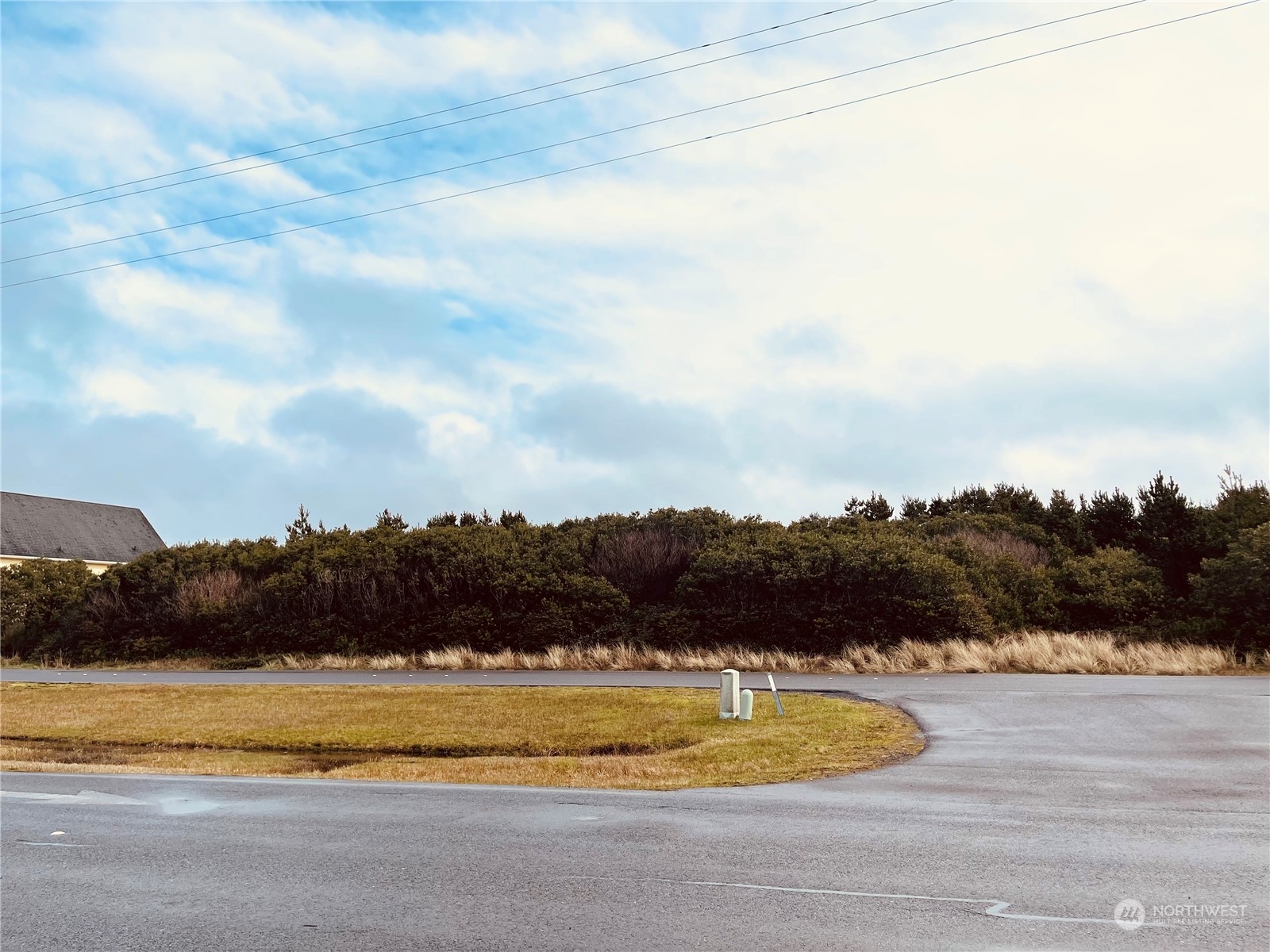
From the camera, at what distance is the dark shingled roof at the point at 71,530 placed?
69.5 meters

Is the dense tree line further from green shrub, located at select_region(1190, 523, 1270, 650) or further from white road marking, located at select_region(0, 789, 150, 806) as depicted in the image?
white road marking, located at select_region(0, 789, 150, 806)

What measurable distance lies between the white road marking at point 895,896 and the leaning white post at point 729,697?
34.8 ft

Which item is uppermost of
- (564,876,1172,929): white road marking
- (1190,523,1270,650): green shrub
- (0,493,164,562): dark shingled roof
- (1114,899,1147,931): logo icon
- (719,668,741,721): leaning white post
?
(0,493,164,562): dark shingled roof

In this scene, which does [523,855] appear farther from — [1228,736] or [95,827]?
[1228,736]

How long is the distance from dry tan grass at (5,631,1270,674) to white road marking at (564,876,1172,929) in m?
18.9

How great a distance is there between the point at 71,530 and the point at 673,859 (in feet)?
256

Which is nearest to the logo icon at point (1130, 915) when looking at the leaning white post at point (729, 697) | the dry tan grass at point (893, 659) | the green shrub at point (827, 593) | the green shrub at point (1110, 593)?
the leaning white post at point (729, 697)

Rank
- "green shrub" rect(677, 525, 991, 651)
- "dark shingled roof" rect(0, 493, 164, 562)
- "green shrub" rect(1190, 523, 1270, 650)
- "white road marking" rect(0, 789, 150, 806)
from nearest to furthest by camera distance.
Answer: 1. "white road marking" rect(0, 789, 150, 806)
2. "green shrub" rect(1190, 523, 1270, 650)
3. "green shrub" rect(677, 525, 991, 651)
4. "dark shingled roof" rect(0, 493, 164, 562)

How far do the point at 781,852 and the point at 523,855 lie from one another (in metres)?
2.02

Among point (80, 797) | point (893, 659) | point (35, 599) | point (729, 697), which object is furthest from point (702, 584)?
point (35, 599)

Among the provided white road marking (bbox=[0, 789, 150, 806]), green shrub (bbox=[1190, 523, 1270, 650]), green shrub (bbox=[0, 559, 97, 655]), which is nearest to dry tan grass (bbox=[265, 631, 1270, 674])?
green shrub (bbox=[1190, 523, 1270, 650])

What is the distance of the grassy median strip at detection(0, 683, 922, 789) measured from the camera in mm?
13773

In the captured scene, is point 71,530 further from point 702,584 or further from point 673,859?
point 673,859

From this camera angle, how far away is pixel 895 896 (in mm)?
6867
